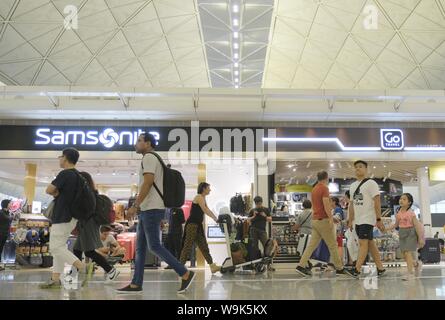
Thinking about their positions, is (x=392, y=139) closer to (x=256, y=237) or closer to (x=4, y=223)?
(x=256, y=237)

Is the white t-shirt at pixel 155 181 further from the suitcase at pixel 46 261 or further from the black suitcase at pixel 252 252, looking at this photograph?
the suitcase at pixel 46 261

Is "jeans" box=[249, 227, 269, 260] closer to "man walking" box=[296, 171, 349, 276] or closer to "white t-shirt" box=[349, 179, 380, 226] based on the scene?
"man walking" box=[296, 171, 349, 276]

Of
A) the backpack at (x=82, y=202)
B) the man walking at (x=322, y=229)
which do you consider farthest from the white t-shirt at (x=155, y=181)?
the man walking at (x=322, y=229)

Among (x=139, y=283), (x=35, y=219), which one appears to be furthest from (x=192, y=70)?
(x=139, y=283)

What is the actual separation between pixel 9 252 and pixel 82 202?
6.68 metres

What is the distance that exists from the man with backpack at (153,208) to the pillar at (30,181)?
26.7 ft

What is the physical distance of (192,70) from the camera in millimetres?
18844

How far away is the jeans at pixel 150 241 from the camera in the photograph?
4.13 metres

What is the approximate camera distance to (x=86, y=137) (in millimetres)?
10461

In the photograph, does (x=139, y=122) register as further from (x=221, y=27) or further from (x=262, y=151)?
(x=221, y=27)

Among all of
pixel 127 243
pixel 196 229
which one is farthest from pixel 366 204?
pixel 127 243

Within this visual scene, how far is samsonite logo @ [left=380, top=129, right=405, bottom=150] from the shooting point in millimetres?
10633

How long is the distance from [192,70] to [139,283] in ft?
50.8

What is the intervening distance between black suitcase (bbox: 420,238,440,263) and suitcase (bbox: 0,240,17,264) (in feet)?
32.8
